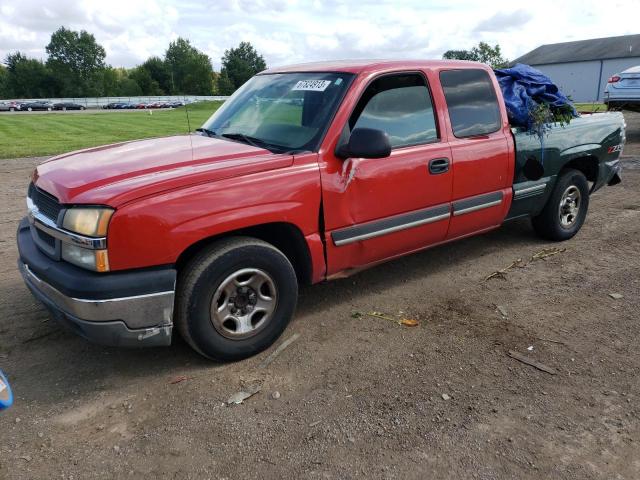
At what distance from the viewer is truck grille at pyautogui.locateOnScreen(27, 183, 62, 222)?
313cm

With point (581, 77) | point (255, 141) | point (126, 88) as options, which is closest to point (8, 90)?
point (126, 88)

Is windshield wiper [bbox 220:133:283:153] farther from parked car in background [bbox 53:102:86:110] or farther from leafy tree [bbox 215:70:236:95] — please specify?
leafy tree [bbox 215:70:236:95]

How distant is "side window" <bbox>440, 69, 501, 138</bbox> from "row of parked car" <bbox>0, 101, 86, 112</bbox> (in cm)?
6134

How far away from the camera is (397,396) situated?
10.0 feet

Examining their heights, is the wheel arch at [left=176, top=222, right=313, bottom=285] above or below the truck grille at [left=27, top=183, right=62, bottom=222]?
below

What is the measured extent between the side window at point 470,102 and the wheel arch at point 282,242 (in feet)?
5.55

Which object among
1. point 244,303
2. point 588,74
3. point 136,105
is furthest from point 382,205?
point 588,74

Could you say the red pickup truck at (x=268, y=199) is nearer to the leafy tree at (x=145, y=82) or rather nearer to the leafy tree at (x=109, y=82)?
the leafy tree at (x=145, y=82)

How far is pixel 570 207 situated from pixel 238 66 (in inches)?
3859

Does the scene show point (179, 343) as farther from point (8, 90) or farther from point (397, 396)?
point (8, 90)

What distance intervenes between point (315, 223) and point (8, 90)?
98.8 metres

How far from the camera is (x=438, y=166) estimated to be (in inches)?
164

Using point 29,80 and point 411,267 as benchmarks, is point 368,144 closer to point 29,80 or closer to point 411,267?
point 411,267

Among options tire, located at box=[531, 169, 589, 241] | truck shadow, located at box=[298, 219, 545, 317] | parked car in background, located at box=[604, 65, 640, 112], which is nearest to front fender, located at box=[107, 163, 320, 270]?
truck shadow, located at box=[298, 219, 545, 317]
